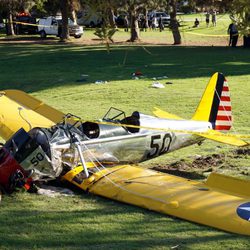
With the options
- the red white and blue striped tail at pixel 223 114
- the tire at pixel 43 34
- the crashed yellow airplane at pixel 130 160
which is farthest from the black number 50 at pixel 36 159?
the tire at pixel 43 34

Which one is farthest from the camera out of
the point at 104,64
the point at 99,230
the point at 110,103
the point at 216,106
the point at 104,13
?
the point at 104,64

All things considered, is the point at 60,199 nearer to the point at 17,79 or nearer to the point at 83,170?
the point at 83,170

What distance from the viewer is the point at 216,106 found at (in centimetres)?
1241

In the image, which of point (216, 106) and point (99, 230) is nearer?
point (99, 230)

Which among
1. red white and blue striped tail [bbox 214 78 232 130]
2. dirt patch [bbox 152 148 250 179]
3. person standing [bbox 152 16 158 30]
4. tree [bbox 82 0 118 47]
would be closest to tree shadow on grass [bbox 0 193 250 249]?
tree [bbox 82 0 118 47]

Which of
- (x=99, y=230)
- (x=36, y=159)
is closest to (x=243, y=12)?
(x=99, y=230)

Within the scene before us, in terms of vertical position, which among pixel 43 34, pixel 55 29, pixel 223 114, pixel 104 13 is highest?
pixel 104 13

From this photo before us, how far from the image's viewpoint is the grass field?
7305mm

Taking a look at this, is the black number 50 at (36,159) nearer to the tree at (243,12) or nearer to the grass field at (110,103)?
the grass field at (110,103)

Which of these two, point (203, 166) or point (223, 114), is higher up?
point (223, 114)

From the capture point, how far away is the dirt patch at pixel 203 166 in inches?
436

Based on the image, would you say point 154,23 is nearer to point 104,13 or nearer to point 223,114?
point 223,114

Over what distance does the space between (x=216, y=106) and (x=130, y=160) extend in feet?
9.19

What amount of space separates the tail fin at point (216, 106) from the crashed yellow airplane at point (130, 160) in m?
0.02
